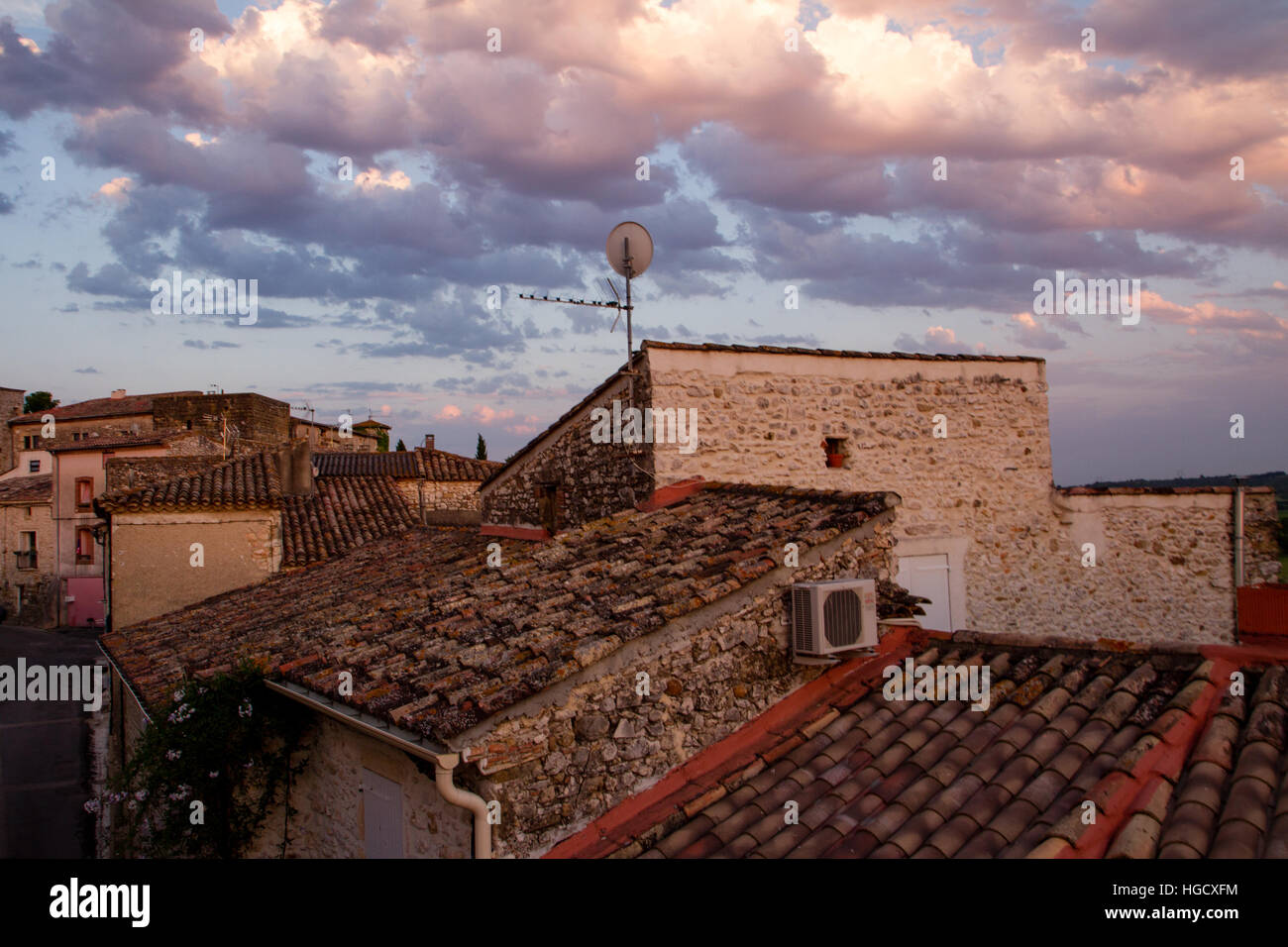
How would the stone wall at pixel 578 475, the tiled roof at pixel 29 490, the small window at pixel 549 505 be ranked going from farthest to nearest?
the tiled roof at pixel 29 490
the small window at pixel 549 505
the stone wall at pixel 578 475

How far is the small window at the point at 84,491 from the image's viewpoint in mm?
34438

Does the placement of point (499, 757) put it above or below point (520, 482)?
below

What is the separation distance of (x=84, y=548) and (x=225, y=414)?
801 cm

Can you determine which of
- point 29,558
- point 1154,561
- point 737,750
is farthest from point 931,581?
point 29,558

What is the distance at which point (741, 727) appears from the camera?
5660 mm

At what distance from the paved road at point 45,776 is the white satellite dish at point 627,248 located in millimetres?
13117

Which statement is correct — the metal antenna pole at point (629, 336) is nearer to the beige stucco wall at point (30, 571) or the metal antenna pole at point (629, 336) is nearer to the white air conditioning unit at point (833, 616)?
the white air conditioning unit at point (833, 616)

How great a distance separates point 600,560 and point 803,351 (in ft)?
14.0

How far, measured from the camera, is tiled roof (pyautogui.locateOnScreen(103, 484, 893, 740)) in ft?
16.5

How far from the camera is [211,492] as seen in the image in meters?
16.0

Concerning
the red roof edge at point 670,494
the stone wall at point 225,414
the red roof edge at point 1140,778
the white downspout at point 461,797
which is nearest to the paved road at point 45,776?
the stone wall at point 225,414
